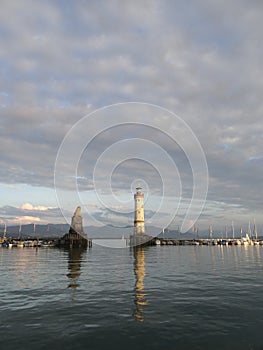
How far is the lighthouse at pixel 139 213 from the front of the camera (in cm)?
11688

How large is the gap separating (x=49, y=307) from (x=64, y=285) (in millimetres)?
8863

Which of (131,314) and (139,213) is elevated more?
(139,213)

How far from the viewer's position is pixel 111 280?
3278 centimetres

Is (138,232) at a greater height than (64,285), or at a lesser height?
greater

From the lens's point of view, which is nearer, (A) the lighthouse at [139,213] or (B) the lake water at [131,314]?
(B) the lake water at [131,314]

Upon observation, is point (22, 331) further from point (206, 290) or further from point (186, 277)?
point (186, 277)

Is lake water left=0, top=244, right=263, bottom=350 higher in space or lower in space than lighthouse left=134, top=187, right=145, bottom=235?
lower

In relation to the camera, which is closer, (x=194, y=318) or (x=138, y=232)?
(x=194, y=318)

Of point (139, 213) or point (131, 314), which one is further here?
point (139, 213)

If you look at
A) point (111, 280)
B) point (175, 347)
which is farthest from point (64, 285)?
point (175, 347)

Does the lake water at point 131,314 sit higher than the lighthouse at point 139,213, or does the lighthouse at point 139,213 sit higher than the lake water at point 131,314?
the lighthouse at point 139,213

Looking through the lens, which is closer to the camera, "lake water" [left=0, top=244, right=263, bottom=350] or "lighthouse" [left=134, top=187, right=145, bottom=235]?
"lake water" [left=0, top=244, right=263, bottom=350]

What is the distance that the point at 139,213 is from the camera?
119062 mm

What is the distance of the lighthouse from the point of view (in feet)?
383
